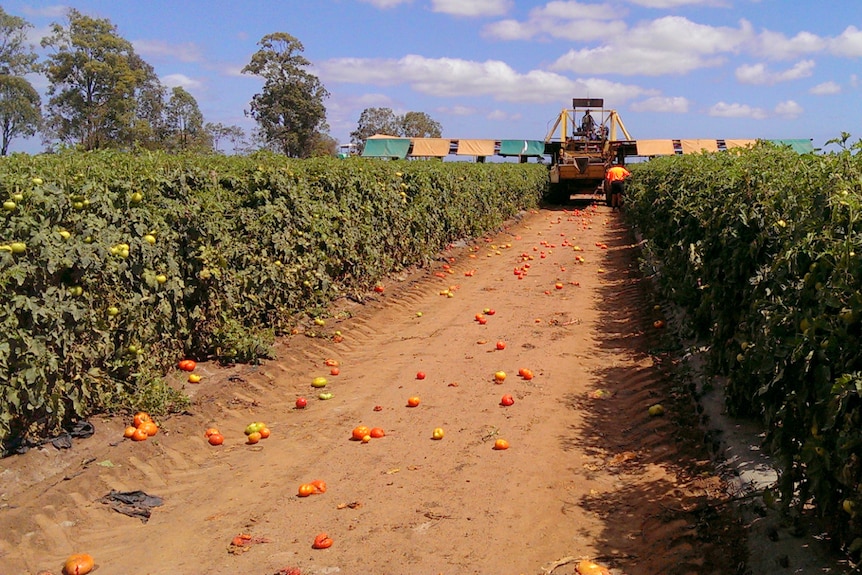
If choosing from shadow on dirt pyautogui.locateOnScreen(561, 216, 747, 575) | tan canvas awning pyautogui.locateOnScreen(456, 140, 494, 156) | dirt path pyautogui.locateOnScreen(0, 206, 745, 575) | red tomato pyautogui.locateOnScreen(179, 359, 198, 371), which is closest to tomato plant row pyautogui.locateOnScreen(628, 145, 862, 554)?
shadow on dirt pyautogui.locateOnScreen(561, 216, 747, 575)

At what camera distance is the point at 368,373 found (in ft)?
25.5

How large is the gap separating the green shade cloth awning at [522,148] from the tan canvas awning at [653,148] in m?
4.99

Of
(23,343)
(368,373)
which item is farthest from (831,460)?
(368,373)

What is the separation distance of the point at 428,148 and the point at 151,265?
31.4 meters

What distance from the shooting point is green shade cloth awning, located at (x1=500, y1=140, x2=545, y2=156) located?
3659 cm

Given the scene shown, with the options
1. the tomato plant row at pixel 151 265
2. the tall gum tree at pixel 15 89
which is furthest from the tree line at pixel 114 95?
the tomato plant row at pixel 151 265

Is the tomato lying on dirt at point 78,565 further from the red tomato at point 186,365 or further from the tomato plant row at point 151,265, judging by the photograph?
the red tomato at point 186,365

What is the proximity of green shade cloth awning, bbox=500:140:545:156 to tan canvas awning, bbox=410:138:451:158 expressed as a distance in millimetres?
3262

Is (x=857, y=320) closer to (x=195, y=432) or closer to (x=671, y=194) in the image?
(x=195, y=432)

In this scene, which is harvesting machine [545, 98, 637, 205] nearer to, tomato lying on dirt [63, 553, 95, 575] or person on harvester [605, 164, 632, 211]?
person on harvester [605, 164, 632, 211]

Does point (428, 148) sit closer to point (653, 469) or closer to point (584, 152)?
point (584, 152)

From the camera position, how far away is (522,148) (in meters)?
37.1

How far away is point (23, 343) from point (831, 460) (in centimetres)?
485

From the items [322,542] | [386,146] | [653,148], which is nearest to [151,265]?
[322,542]
